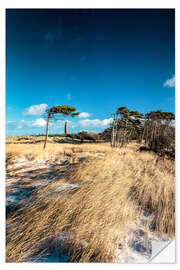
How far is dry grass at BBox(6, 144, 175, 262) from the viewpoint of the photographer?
47.1 inches

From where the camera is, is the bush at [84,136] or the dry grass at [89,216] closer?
the dry grass at [89,216]

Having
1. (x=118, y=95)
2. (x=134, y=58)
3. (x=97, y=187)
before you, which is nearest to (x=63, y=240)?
(x=97, y=187)

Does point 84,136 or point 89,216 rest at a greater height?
point 84,136

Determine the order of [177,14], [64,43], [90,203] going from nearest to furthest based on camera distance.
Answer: [90,203]
[177,14]
[64,43]

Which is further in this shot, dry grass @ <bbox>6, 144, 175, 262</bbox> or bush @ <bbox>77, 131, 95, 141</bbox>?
bush @ <bbox>77, 131, 95, 141</bbox>

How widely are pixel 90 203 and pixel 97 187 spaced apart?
1.43ft

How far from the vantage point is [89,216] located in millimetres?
1474

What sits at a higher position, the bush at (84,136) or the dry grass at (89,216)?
the bush at (84,136)

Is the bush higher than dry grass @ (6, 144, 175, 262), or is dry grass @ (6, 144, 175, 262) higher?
the bush

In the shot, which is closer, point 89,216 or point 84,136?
point 89,216

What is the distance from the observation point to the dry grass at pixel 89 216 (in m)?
1.20

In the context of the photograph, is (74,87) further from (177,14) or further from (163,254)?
(163,254)

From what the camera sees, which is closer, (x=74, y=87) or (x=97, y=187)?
(x=97, y=187)

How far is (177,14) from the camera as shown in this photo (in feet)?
6.70
